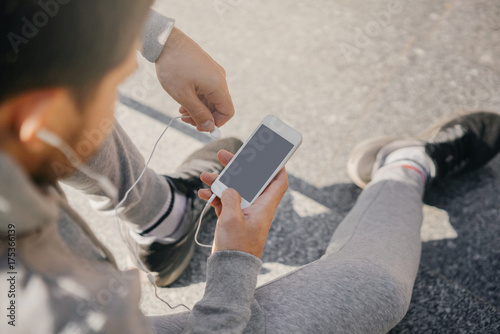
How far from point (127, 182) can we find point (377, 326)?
0.60 meters

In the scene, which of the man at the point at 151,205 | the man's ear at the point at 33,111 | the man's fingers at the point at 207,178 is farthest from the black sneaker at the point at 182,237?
the man's ear at the point at 33,111

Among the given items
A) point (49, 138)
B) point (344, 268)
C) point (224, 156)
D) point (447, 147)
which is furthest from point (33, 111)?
point (447, 147)

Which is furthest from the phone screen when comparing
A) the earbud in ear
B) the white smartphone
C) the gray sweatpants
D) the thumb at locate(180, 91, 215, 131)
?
the earbud in ear

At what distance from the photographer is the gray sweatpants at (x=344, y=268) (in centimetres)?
63

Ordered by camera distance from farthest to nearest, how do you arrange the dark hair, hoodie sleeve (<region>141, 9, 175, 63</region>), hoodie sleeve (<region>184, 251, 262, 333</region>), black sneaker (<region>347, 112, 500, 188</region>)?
black sneaker (<region>347, 112, 500, 188</region>) < hoodie sleeve (<region>141, 9, 175, 63</region>) < hoodie sleeve (<region>184, 251, 262, 333</region>) < the dark hair

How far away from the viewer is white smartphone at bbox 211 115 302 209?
784 millimetres

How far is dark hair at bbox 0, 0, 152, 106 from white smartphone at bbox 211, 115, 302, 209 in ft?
1.40

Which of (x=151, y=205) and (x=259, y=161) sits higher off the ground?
(x=259, y=161)

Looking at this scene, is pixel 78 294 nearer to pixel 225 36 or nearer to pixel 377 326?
pixel 377 326

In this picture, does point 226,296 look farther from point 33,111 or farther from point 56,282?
point 33,111

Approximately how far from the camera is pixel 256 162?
2.63 feet

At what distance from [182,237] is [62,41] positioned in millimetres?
682

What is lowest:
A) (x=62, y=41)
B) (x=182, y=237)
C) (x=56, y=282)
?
(x=182, y=237)

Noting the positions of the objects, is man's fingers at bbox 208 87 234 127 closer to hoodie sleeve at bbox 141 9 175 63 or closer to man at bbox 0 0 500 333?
man at bbox 0 0 500 333
